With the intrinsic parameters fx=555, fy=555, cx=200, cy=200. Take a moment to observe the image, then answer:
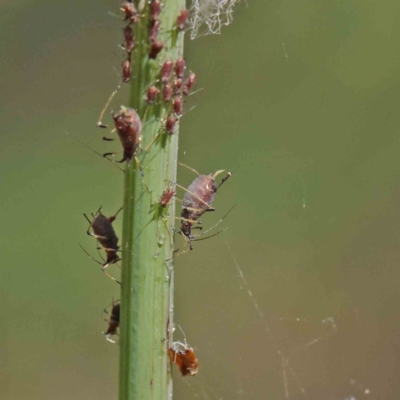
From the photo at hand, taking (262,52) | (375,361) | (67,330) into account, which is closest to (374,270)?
(375,361)

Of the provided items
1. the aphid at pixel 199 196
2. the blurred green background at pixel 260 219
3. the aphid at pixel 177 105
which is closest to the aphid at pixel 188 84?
the aphid at pixel 177 105

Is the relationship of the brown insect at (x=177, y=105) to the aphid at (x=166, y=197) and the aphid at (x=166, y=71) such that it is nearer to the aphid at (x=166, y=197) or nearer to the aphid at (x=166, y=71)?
the aphid at (x=166, y=71)

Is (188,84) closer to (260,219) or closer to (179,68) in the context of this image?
(179,68)

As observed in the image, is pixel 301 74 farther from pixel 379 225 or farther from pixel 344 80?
pixel 379 225

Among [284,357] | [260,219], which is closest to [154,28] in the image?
[284,357]

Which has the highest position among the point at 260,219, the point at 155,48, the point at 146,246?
the point at 260,219

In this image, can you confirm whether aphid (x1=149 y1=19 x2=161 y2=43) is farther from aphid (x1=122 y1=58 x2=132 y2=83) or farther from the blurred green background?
the blurred green background
